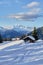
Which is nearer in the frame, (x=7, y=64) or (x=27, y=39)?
(x=7, y=64)

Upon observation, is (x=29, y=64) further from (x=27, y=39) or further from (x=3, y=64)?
(x=27, y=39)

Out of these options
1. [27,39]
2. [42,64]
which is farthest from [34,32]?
[42,64]

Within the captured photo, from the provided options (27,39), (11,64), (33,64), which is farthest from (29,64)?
(27,39)

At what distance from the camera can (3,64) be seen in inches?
424

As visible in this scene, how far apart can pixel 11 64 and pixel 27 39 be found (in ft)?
154

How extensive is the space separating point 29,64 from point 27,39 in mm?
46978

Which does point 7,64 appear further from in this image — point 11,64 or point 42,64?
point 42,64

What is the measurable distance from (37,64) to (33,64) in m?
0.20

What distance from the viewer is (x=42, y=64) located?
10.7m

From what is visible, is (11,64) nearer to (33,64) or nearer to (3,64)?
(3,64)

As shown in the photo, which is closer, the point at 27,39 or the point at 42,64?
the point at 42,64

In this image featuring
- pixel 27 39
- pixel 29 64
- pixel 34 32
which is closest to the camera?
pixel 29 64

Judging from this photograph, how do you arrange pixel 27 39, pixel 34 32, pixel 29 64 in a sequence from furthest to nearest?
pixel 34 32 → pixel 27 39 → pixel 29 64

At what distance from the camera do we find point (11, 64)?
10727 millimetres
